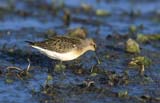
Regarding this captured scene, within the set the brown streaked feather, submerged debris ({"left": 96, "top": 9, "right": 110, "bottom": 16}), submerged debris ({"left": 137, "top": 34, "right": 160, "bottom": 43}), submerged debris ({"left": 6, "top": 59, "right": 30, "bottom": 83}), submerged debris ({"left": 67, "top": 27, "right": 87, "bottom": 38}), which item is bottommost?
submerged debris ({"left": 6, "top": 59, "right": 30, "bottom": 83})

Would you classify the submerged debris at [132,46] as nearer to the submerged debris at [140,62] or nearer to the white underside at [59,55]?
the submerged debris at [140,62]

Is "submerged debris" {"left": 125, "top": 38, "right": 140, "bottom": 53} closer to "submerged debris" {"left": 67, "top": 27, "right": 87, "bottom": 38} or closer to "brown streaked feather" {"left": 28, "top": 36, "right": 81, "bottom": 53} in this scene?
"submerged debris" {"left": 67, "top": 27, "right": 87, "bottom": 38}

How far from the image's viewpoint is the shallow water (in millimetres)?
10789

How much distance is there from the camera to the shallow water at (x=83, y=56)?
1079 centimetres

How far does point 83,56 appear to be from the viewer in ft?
44.4

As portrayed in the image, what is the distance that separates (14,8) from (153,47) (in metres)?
4.67

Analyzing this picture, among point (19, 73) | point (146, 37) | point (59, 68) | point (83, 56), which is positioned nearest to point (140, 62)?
point (83, 56)

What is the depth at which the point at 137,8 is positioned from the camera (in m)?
18.4

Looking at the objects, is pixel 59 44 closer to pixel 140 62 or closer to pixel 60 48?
pixel 60 48

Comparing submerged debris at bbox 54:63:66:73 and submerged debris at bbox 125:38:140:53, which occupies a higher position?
submerged debris at bbox 125:38:140:53

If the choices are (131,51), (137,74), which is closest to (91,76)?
(137,74)

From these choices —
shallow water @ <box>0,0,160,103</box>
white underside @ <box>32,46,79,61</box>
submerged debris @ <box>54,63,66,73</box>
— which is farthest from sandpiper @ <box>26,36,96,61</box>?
shallow water @ <box>0,0,160,103</box>

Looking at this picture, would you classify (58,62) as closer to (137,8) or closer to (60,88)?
(60,88)

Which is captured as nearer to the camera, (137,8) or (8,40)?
(8,40)
